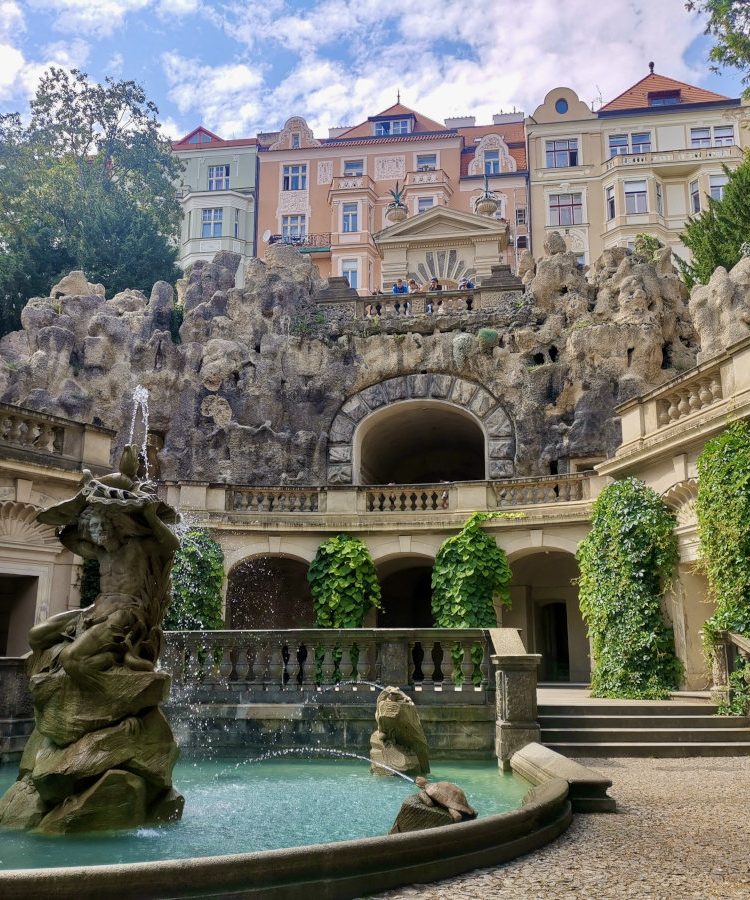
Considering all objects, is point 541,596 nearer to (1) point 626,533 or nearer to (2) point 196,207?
(1) point 626,533

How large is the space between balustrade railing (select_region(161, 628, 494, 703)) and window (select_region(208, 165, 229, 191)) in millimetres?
44383

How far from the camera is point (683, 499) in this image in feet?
47.3

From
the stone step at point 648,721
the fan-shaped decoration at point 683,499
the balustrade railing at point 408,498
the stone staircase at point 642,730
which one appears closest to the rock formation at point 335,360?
the balustrade railing at point 408,498

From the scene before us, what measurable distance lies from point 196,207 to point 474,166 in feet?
55.7

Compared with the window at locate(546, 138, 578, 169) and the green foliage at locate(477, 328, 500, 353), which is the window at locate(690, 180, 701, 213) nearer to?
the window at locate(546, 138, 578, 169)

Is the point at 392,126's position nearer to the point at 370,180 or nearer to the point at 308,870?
the point at 370,180

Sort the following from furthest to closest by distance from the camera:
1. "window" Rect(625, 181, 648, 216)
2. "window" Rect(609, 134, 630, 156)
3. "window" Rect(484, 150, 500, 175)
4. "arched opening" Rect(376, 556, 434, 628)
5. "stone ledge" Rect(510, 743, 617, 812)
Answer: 1. "window" Rect(484, 150, 500, 175)
2. "window" Rect(609, 134, 630, 156)
3. "window" Rect(625, 181, 648, 216)
4. "arched opening" Rect(376, 556, 434, 628)
5. "stone ledge" Rect(510, 743, 617, 812)

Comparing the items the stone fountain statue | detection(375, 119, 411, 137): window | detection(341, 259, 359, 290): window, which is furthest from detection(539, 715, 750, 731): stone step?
detection(375, 119, 411, 137): window

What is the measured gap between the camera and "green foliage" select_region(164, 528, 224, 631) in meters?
17.9

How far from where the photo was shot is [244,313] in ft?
86.3

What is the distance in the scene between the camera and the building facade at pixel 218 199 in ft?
159

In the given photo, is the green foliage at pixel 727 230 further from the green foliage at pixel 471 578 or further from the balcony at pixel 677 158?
the green foliage at pixel 471 578

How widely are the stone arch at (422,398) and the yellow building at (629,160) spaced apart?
68.3ft

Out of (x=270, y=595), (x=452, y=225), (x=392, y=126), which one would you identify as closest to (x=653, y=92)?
(x=392, y=126)
